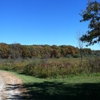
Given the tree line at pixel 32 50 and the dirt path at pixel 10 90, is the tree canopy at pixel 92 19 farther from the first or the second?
the tree line at pixel 32 50

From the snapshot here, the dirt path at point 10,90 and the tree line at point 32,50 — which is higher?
the tree line at point 32,50

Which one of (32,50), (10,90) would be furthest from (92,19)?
(32,50)

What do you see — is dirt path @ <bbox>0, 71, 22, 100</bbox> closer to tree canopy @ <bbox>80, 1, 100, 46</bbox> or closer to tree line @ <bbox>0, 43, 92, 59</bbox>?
tree canopy @ <bbox>80, 1, 100, 46</bbox>

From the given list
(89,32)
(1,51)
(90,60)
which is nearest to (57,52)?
(1,51)

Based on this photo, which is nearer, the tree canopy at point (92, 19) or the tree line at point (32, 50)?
the tree canopy at point (92, 19)

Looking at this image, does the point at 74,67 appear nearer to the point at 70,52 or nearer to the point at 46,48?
the point at 46,48

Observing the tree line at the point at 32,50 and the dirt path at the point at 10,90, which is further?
the tree line at the point at 32,50

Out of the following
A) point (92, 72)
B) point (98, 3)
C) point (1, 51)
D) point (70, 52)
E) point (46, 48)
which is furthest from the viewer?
point (70, 52)

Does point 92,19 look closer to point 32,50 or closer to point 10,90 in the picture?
point 10,90

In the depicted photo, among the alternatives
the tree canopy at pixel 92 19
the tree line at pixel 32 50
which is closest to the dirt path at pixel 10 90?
the tree canopy at pixel 92 19

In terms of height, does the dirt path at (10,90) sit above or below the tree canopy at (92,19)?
below

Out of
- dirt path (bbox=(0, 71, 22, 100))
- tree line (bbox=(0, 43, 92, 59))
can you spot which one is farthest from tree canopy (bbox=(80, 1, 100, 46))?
tree line (bbox=(0, 43, 92, 59))

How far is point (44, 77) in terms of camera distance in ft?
74.8

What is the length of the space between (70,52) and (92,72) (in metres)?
66.8
